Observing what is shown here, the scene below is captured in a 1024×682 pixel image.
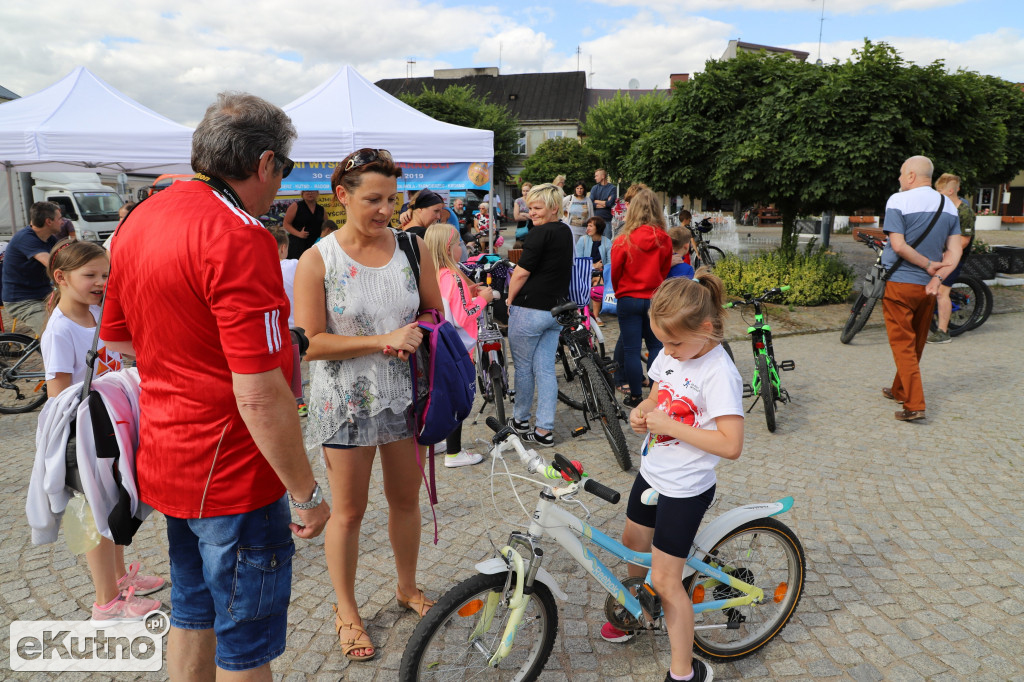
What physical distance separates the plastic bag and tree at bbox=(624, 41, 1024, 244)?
10.4 m

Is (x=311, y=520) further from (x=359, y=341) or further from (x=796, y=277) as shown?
(x=796, y=277)

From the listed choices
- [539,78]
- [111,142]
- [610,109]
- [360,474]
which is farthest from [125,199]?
[539,78]

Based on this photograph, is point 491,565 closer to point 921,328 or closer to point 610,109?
point 921,328

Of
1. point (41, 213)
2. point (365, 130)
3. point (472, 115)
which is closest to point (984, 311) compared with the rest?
point (365, 130)

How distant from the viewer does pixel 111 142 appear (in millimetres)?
8188

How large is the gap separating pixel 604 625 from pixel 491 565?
95 centimetres

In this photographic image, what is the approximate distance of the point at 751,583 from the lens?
9.21 ft

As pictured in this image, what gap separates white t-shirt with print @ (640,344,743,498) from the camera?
230 cm

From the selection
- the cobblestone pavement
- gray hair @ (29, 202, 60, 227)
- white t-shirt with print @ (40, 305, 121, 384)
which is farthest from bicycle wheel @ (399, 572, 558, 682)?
gray hair @ (29, 202, 60, 227)

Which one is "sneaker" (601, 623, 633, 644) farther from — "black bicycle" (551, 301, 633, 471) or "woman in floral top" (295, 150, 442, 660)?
"black bicycle" (551, 301, 633, 471)

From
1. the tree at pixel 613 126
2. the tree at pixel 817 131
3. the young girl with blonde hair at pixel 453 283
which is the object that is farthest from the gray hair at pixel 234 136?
the tree at pixel 613 126

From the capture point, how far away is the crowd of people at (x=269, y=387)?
1.67 metres

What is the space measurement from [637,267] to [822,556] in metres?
2.86

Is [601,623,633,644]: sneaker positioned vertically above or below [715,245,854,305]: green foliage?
below
